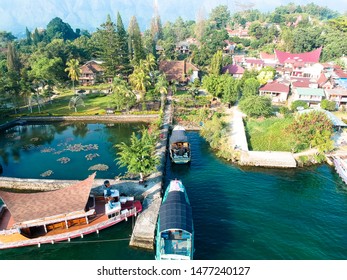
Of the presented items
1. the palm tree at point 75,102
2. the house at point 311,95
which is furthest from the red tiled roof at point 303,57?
the palm tree at point 75,102

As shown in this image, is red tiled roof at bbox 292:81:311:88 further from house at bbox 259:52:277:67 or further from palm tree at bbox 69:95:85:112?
palm tree at bbox 69:95:85:112

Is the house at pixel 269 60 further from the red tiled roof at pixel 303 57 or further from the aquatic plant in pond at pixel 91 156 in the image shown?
the aquatic plant in pond at pixel 91 156

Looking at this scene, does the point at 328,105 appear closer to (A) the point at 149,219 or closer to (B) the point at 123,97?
(B) the point at 123,97

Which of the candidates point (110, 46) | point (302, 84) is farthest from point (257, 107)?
point (110, 46)

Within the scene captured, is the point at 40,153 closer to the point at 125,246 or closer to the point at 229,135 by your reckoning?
the point at 125,246

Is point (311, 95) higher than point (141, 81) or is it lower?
lower

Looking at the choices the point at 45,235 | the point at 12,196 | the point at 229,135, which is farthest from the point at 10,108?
the point at 229,135
